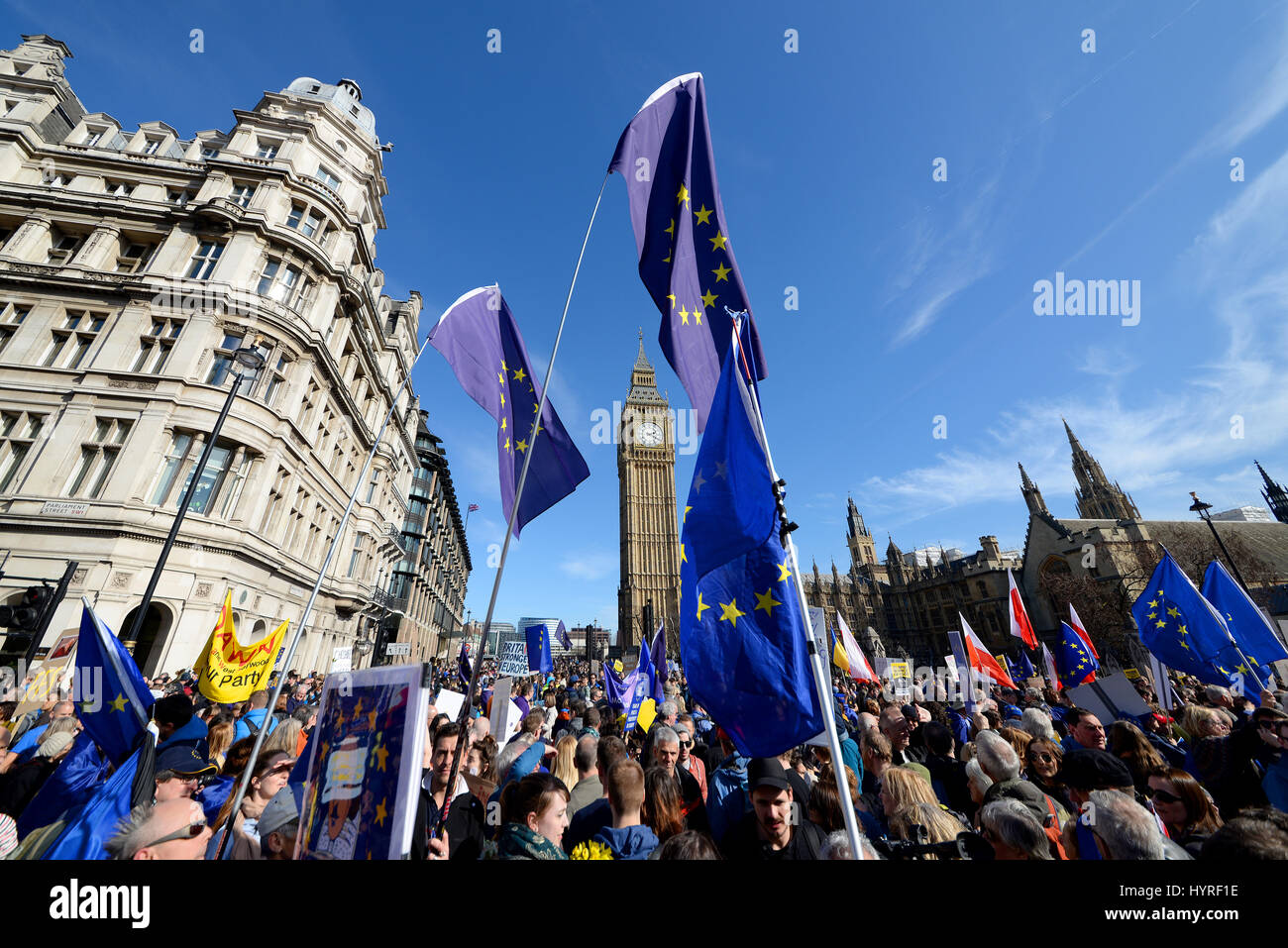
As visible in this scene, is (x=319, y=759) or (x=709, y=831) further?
(x=709, y=831)

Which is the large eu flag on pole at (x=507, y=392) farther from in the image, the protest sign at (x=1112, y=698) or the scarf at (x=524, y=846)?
the protest sign at (x=1112, y=698)

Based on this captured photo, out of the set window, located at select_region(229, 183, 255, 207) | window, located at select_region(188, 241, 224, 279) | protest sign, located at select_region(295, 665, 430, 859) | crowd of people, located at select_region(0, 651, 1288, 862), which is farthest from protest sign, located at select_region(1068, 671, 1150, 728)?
window, located at select_region(229, 183, 255, 207)

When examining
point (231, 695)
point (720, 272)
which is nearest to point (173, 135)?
point (231, 695)

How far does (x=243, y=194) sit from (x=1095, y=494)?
10190 centimetres

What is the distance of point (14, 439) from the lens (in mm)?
17219

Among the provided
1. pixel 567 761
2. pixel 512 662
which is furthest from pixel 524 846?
pixel 512 662

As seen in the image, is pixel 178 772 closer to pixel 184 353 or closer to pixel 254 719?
pixel 254 719

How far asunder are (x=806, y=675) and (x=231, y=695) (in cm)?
1028

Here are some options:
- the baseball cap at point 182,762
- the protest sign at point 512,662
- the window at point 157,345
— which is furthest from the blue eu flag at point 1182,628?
the window at point 157,345

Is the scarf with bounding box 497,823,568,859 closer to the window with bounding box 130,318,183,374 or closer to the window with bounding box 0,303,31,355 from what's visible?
the window with bounding box 130,318,183,374

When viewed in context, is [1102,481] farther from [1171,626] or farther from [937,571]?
[1171,626]

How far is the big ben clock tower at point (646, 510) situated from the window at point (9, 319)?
6931 cm

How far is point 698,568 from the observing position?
3.81 metres

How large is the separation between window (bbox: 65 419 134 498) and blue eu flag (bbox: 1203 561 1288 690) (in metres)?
30.6
